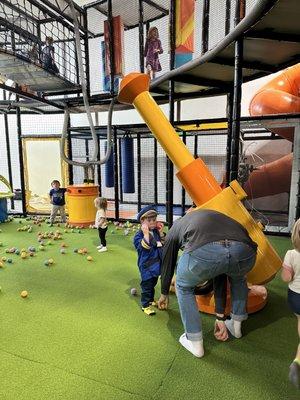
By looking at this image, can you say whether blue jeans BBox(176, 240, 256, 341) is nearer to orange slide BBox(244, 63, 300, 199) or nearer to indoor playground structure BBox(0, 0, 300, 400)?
indoor playground structure BBox(0, 0, 300, 400)

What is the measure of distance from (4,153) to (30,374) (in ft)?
25.3

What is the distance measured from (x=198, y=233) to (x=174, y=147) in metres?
0.90

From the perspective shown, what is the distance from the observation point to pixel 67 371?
1.89m

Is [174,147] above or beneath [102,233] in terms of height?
above

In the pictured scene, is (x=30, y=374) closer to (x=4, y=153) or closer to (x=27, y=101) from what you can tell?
(x=27, y=101)

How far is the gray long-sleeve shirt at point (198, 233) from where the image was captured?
6.14 ft

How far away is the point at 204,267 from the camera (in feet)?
6.11

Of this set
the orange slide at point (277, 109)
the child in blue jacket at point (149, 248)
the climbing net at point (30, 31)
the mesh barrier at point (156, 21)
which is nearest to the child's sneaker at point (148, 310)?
the child in blue jacket at point (149, 248)

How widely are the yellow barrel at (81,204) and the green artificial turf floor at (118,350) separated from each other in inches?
107

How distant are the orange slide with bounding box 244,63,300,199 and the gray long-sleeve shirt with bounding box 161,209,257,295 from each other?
13.1 ft

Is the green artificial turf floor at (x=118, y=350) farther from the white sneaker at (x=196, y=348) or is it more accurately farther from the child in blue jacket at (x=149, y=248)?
the child in blue jacket at (x=149, y=248)

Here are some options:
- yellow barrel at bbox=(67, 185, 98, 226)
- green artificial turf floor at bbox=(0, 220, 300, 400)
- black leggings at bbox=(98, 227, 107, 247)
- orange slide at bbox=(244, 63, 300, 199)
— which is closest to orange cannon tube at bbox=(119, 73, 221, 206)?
green artificial turf floor at bbox=(0, 220, 300, 400)

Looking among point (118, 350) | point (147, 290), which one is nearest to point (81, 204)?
point (147, 290)

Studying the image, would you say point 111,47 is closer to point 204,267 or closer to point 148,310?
point 148,310
